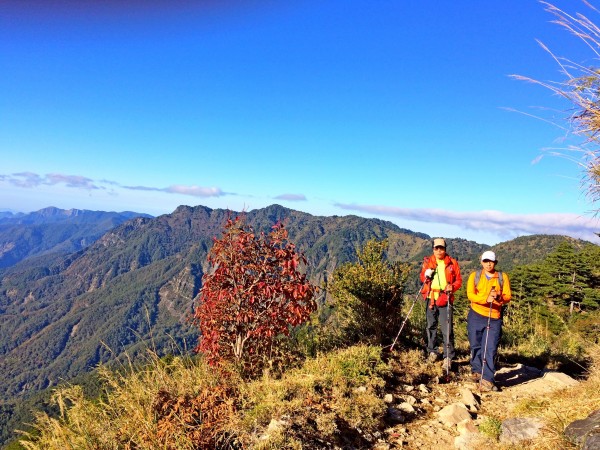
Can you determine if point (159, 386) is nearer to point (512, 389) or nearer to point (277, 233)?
point (277, 233)

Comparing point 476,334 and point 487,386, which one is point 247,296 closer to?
point 476,334

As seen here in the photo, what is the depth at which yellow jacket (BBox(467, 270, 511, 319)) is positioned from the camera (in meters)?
6.55

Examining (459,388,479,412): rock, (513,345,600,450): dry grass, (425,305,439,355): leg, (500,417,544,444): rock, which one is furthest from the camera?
(425,305,439,355): leg

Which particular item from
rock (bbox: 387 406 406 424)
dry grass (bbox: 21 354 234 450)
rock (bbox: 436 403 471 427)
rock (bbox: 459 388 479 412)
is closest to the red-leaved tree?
dry grass (bbox: 21 354 234 450)

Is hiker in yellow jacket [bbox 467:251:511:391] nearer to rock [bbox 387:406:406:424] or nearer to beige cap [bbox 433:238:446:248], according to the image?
beige cap [bbox 433:238:446:248]

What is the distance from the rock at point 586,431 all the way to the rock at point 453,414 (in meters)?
1.79

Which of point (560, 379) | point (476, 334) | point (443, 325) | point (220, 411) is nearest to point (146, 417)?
point (220, 411)

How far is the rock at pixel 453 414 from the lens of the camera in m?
5.10

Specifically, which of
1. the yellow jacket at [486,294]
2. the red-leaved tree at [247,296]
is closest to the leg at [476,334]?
the yellow jacket at [486,294]

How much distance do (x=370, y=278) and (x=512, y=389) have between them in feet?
11.2

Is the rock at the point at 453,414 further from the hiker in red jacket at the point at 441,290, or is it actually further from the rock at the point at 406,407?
the hiker in red jacket at the point at 441,290

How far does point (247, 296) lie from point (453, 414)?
3530mm

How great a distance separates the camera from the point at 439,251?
7.52 m

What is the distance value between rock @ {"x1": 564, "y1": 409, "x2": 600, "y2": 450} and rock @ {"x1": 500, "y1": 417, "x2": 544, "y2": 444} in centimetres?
59
